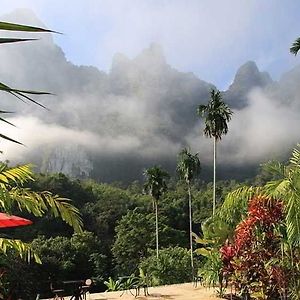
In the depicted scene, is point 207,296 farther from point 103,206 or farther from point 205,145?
point 205,145

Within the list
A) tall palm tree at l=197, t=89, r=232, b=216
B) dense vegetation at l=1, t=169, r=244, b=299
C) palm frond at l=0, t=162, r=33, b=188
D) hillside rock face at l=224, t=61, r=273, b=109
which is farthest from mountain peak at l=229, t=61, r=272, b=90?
palm frond at l=0, t=162, r=33, b=188

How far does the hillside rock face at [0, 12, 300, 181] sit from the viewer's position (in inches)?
3625

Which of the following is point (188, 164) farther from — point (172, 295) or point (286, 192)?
point (286, 192)

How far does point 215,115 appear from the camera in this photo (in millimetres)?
26547

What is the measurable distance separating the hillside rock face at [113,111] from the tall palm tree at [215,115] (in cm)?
5634

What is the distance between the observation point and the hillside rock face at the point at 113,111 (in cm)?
9206

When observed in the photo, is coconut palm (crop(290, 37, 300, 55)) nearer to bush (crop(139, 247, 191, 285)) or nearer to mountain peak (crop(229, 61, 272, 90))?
bush (crop(139, 247, 191, 285))

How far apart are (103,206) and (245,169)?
4629cm

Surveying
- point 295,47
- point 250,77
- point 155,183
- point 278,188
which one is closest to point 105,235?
point 155,183

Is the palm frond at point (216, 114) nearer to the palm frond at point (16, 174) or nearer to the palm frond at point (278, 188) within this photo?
the palm frond at point (278, 188)

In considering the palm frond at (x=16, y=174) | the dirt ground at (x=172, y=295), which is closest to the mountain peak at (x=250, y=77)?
the dirt ground at (x=172, y=295)

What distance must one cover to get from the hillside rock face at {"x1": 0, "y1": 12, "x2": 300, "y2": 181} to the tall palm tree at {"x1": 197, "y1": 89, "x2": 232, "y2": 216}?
56342 mm

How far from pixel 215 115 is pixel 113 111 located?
89916 millimetres

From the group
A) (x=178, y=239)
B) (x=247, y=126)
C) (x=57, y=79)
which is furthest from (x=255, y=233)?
(x=57, y=79)
